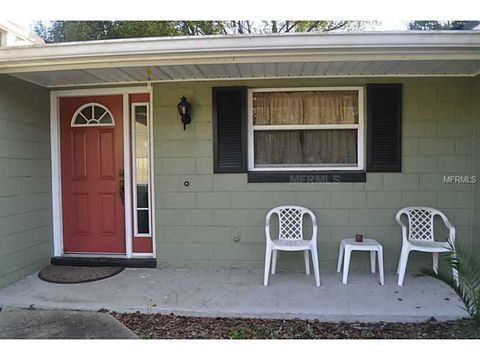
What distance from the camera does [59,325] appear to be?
2.88 meters

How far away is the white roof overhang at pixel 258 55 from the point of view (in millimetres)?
3002

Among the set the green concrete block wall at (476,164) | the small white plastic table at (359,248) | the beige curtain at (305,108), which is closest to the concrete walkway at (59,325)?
the small white plastic table at (359,248)

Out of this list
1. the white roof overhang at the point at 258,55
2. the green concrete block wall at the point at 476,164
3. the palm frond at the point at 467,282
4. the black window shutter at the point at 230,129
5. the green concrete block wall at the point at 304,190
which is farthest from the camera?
the black window shutter at the point at 230,129

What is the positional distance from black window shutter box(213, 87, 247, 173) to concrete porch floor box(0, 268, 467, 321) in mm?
1240

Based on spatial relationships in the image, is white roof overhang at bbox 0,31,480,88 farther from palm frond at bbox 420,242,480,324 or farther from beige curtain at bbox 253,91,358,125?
palm frond at bbox 420,242,480,324

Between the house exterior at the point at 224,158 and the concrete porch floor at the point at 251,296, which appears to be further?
the house exterior at the point at 224,158

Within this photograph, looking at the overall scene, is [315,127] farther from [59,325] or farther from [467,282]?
[59,325]

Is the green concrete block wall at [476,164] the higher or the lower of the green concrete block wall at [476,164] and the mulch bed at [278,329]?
the higher

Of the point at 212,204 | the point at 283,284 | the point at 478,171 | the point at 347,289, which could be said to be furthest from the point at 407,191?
the point at 212,204

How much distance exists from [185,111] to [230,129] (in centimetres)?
54

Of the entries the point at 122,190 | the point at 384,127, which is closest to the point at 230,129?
the point at 122,190

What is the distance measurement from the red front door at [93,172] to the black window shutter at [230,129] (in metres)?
1.17

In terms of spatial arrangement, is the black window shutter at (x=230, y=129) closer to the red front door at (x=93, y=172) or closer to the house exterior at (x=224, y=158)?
the house exterior at (x=224, y=158)

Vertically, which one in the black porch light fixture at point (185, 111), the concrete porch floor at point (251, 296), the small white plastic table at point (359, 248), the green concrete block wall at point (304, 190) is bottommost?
the concrete porch floor at point (251, 296)
